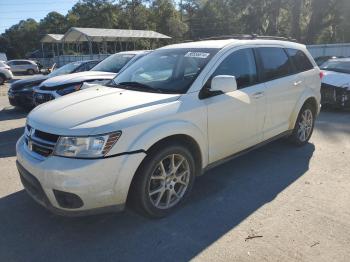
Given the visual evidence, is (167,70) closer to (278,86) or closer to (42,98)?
(278,86)

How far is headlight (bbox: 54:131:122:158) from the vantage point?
10.8 ft

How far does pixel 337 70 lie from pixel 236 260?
29.0 ft

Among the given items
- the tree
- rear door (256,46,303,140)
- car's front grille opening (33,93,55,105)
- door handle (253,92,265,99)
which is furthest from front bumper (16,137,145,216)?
the tree

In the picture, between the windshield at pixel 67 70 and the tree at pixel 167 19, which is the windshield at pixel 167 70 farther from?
the tree at pixel 167 19

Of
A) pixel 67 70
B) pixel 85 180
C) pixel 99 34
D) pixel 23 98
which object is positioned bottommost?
pixel 23 98

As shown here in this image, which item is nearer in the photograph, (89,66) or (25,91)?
(25,91)

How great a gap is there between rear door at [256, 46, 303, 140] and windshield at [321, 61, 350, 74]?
5.50 metres

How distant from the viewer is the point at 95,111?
3664mm

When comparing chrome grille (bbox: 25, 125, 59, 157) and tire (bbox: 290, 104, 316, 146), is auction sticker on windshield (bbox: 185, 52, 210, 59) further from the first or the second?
tire (bbox: 290, 104, 316, 146)

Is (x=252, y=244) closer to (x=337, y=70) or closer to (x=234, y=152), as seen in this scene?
(x=234, y=152)

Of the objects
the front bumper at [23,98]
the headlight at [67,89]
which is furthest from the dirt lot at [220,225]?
the front bumper at [23,98]

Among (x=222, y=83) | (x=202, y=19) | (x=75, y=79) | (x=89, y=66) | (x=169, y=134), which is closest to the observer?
(x=169, y=134)

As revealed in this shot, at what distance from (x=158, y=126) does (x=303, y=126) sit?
→ 3.40 metres

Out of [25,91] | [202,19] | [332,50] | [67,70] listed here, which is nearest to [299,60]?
[67,70]
